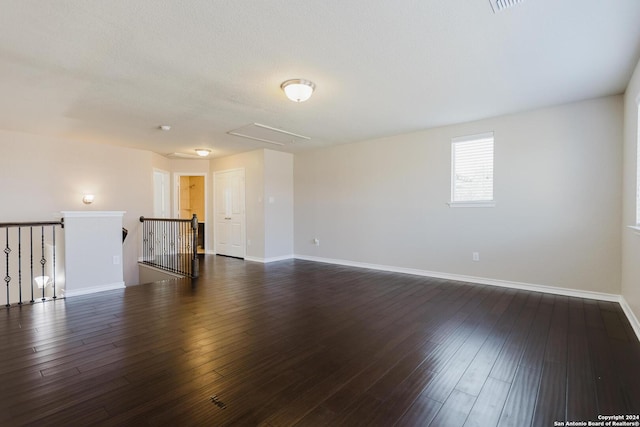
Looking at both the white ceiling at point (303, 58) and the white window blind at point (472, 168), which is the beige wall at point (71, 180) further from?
the white window blind at point (472, 168)

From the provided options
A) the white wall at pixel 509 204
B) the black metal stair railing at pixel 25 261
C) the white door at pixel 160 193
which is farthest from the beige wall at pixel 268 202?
the black metal stair railing at pixel 25 261

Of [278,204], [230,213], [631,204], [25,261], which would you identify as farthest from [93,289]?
[631,204]

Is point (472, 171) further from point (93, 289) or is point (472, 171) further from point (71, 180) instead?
point (71, 180)

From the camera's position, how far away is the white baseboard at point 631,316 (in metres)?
Result: 2.68

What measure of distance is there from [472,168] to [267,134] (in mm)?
3411

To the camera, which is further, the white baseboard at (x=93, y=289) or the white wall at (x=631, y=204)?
the white baseboard at (x=93, y=289)

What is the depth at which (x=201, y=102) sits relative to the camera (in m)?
3.70

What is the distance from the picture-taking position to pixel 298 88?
312 cm

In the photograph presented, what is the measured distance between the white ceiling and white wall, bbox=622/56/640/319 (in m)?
0.25

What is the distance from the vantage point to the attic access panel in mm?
4883

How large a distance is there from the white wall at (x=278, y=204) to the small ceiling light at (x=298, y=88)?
339cm

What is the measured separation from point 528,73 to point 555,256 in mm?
2408

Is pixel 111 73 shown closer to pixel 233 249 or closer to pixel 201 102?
pixel 201 102

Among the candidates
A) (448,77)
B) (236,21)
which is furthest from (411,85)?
(236,21)
